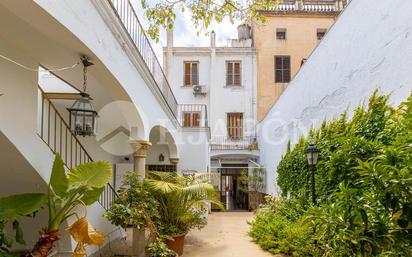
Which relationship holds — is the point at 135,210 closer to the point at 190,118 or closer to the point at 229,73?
the point at 190,118

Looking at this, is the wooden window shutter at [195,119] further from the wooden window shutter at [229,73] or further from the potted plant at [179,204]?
the potted plant at [179,204]

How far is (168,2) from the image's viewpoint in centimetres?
462

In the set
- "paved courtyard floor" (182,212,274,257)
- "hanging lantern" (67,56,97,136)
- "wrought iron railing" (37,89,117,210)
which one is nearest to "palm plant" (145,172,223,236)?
"paved courtyard floor" (182,212,274,257)

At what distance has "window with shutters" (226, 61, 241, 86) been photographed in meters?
19.9

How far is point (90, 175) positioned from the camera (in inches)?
180

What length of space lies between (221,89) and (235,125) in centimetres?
226

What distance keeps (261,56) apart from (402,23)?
15034mm

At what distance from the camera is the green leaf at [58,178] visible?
418cm

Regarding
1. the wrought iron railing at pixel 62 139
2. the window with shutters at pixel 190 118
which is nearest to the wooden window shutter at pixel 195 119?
the window with shutters at pixel 190 118

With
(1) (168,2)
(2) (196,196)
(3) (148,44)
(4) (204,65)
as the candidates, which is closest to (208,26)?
(1) (168,2)

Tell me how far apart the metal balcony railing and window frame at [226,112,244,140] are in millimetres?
200

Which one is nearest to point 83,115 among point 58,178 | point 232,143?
point 58,178

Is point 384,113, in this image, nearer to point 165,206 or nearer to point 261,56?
point 165,206

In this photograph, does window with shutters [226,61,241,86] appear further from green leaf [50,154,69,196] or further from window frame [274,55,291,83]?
green leaf [50,154,69,196]
